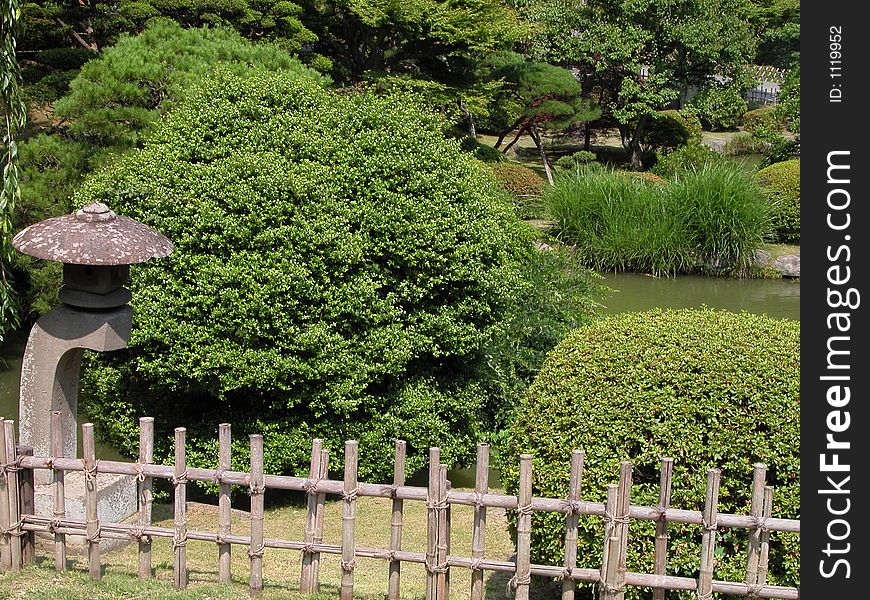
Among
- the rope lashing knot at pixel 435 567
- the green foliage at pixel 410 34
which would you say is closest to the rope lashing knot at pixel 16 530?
the rope lashing knot at pixel 435 567

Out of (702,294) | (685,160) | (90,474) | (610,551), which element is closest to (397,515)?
(610,551)

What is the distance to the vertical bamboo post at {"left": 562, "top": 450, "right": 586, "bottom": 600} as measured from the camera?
4.32 meters

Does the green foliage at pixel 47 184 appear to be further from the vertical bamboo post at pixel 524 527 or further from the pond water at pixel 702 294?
the pond water at pixel 702 294

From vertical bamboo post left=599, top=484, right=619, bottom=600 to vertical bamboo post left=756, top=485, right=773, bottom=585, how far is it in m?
0.60

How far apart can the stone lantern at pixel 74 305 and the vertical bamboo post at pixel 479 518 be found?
202 centimetres

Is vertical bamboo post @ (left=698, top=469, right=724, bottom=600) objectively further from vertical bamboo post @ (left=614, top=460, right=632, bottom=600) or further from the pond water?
the pond water

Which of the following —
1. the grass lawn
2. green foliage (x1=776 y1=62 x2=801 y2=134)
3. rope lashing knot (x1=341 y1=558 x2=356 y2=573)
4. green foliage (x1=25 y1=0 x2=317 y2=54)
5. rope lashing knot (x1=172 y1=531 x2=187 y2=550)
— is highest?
green foliage (x1=25 y1=0 x2=317 y2=54)

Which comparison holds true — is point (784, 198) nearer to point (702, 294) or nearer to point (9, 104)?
point (702, 294)

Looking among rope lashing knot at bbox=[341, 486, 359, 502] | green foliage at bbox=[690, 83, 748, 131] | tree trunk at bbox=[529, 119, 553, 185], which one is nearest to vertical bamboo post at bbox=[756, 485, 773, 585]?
rope lashing knot at bbox=[341, 486, 359, 502]

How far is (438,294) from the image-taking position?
23.2 feet

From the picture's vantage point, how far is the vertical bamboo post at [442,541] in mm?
4527

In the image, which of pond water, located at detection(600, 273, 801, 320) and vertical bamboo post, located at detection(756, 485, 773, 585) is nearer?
vertical bamboo post, located at detection(756, 485, 773, 585)
